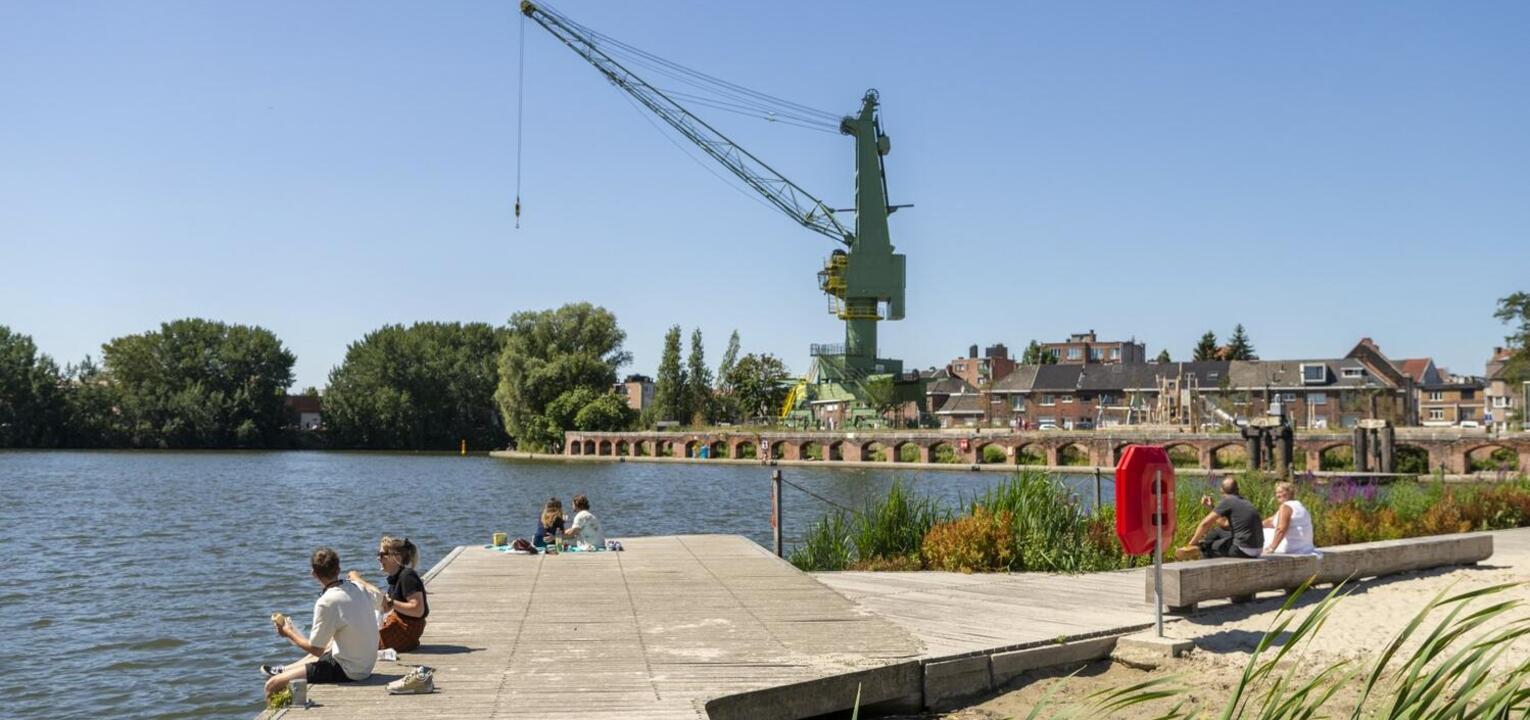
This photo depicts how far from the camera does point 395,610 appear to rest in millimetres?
8883

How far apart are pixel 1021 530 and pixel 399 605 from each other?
25.8ft

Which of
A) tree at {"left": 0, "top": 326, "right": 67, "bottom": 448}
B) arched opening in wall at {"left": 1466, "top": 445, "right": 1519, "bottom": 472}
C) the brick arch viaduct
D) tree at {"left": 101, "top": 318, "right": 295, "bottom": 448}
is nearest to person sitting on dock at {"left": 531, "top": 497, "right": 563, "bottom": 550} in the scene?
the brick arch viaduct

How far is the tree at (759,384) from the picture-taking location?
329 feet

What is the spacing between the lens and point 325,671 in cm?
772

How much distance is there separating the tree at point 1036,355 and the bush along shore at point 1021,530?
116337 mm

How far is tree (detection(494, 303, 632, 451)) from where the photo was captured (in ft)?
294

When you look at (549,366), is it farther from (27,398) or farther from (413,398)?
(27,398)

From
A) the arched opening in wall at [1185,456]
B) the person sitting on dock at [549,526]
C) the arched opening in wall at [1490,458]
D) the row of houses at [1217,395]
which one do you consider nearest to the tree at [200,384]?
the row of houses at [1217,395]

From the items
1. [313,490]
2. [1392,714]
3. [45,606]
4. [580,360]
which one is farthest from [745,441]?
[1392,714]

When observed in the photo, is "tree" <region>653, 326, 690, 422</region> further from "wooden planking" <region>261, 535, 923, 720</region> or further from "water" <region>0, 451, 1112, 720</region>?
"wooden planking" <region>261, 535, 923, 720</region>

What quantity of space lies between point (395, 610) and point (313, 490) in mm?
39735

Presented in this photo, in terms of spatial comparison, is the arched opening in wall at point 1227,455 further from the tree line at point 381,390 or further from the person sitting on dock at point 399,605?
the person sitting on dock at point 399,605

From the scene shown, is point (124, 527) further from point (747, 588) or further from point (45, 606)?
point (747, 588)

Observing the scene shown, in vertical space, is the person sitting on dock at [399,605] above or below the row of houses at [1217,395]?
below
